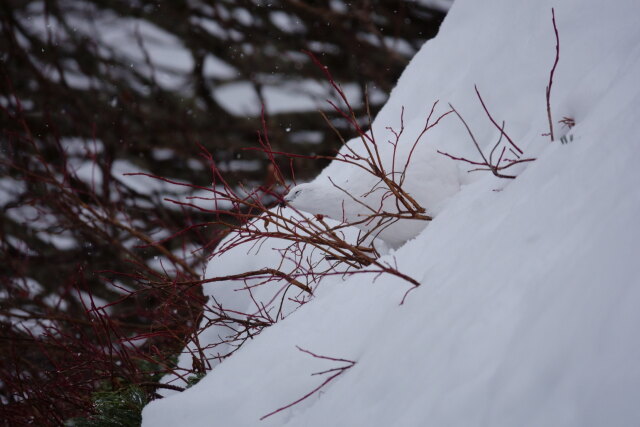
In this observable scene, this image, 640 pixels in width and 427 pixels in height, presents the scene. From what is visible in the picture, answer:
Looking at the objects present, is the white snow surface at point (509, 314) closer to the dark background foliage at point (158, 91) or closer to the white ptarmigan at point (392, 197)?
the white ptarmigan at point (392, 197)

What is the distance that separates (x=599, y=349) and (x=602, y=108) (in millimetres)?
638

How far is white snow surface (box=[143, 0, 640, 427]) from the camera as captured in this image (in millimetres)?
767

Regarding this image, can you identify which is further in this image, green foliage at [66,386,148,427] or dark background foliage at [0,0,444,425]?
dark background foliage at [0,0,444,425]

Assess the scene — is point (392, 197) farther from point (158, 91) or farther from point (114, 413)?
point (158, 91)

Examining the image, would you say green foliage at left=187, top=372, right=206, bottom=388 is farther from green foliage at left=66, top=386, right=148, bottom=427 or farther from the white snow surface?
the white snow surface

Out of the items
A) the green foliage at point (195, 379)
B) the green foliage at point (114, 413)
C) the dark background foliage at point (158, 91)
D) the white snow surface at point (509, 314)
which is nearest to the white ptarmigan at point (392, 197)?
the white snow surface at point (509, 314)

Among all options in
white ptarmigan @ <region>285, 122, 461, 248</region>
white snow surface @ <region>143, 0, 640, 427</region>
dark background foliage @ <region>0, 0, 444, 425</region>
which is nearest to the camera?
white snow surface @ <region>143, 0, 640, 427</region>

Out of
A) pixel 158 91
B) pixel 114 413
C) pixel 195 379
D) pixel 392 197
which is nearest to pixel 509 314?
pixel 392 197

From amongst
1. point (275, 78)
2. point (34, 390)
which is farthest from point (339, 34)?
point (34, 390)

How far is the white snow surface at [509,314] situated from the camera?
767 millimetres

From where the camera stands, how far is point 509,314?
3.00ft

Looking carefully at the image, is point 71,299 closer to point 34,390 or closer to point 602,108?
point 34,390

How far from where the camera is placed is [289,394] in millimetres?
1303

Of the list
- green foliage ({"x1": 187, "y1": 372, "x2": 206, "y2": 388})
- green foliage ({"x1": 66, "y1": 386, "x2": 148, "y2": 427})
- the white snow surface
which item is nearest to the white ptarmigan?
the white snow surface
